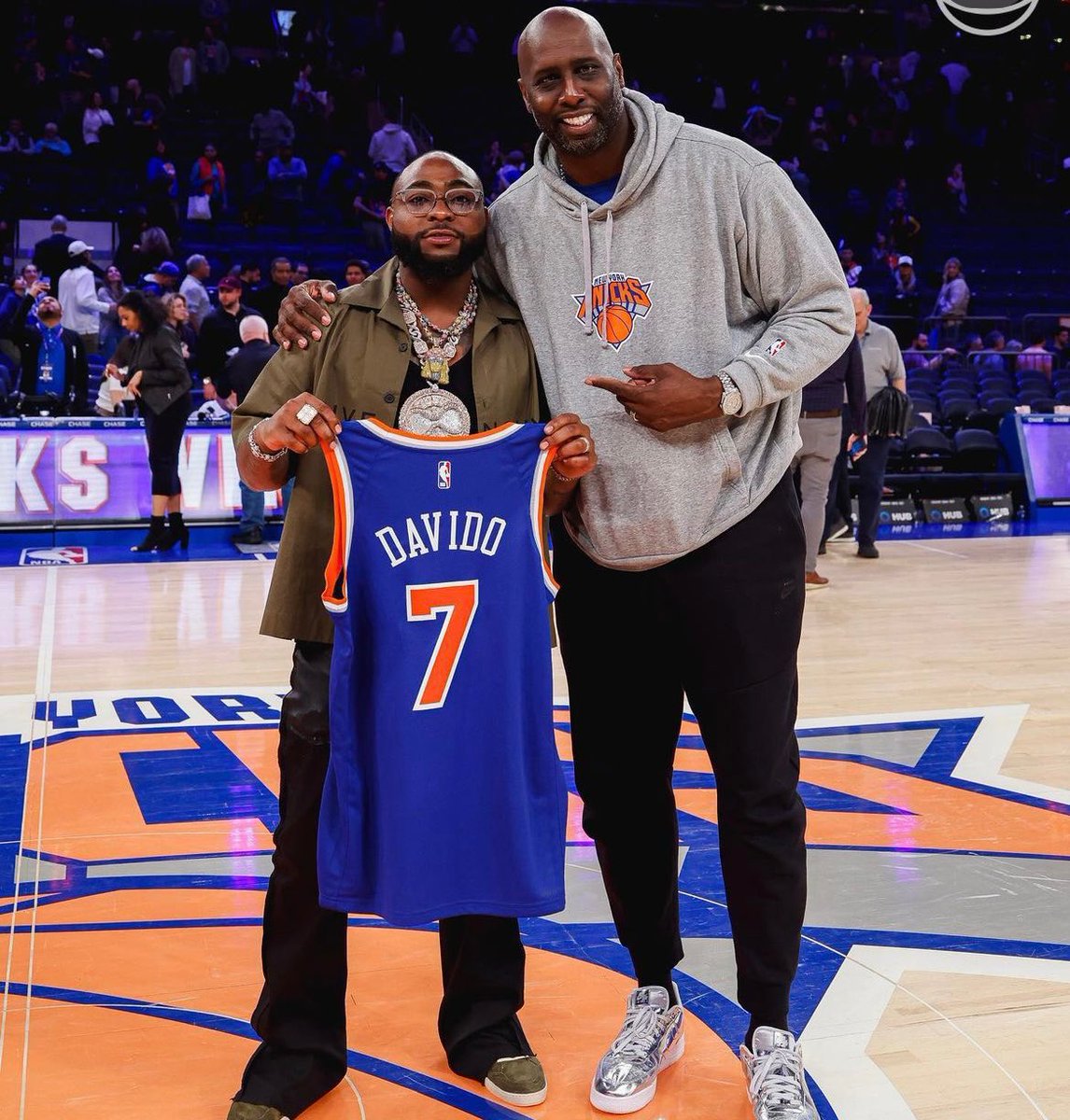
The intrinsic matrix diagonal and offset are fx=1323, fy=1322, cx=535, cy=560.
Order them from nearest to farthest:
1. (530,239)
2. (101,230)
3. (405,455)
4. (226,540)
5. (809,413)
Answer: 1. (405,455)
2. (530,239)
3. (809,413)
4. (226,540)
5. (101,230)

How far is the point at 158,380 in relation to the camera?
28.9 feet

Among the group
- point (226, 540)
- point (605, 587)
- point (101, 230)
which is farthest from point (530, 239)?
point (101, 230)

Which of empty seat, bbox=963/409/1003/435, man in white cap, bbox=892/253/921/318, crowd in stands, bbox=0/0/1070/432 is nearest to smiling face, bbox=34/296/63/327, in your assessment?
crowd in stands, bbox=0/0/1070/432

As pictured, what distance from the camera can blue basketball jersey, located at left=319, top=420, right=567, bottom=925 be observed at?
2270 millimetres

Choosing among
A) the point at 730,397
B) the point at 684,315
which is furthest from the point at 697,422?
the point at 684,315

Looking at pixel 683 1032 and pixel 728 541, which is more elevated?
pixel 728 541

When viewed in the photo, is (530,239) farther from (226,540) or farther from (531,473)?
(226,540)

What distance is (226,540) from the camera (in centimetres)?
987

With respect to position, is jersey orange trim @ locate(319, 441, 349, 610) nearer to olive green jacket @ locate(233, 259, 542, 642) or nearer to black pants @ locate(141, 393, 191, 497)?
olive green jacket @ locate(233, 259, 542, 642)

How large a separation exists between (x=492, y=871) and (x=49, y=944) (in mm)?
1289

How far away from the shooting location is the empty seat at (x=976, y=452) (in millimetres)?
11977

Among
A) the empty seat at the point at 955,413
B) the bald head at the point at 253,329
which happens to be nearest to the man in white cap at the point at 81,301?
the bald head at the point at 253,329

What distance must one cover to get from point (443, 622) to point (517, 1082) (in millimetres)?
861

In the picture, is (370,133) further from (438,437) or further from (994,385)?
(438,437)
